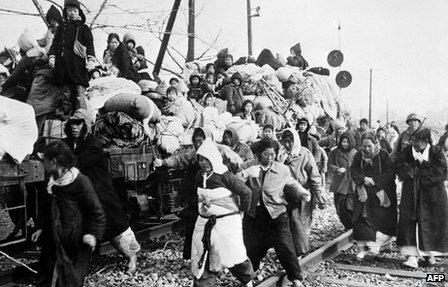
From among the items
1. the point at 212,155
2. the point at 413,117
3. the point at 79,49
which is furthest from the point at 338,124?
the point at 212,155

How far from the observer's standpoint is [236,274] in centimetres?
477

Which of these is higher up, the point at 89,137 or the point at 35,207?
the point at 89,137

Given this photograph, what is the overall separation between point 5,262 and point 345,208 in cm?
473

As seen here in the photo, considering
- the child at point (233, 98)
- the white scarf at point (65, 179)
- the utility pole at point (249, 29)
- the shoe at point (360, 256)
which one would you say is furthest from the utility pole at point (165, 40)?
the utility pole at point (249, 29)

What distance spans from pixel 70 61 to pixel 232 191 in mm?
2848

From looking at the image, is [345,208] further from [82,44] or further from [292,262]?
[82,44]

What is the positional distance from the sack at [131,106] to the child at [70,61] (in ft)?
1.47

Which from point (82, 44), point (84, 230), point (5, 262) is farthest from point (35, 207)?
point (84, 230)

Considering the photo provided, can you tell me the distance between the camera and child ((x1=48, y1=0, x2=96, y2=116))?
6180 mm

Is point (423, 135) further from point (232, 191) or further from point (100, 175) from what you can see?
point (100, 175)

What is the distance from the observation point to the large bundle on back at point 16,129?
504 cm

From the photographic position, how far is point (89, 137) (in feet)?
16.0

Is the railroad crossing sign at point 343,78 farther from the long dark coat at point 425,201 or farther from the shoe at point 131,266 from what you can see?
the shoe at point 131,266

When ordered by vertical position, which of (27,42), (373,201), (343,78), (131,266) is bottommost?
(131,266)
